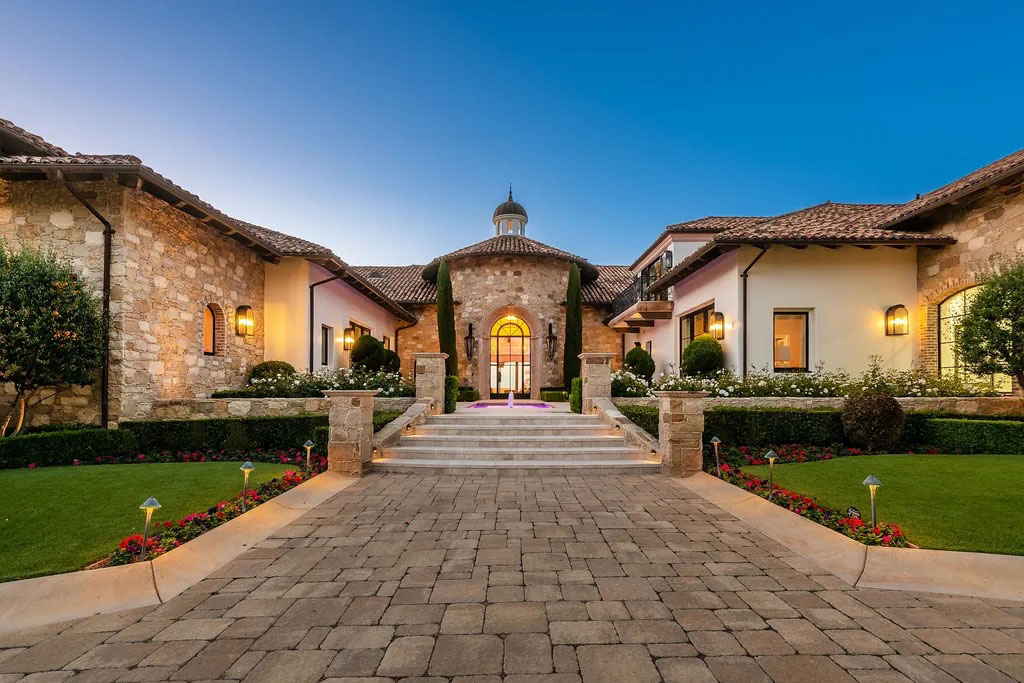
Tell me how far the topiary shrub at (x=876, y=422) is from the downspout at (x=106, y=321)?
531 inches

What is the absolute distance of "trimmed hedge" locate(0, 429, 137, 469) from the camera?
673 cm

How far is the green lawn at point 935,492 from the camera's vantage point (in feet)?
12.5

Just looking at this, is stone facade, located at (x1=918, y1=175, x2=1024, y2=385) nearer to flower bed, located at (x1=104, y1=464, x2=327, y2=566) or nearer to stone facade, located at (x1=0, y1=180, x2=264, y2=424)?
flower bed, located at (x1=104, y1=464, x2=327, y2=566)

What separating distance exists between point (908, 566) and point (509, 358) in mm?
15821

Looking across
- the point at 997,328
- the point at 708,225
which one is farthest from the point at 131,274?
the point at 997,328

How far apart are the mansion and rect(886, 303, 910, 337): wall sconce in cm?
3

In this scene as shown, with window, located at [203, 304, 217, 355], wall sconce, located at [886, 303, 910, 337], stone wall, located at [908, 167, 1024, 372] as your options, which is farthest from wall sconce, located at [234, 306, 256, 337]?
Result: stone wall, located at [908, 167, 1024, 372]

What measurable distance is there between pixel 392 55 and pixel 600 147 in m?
16.6

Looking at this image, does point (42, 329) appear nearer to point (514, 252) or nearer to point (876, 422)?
point (514, 252)

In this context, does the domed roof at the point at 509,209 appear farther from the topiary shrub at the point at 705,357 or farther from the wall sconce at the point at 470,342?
the topiary shrub at the point at 705,357

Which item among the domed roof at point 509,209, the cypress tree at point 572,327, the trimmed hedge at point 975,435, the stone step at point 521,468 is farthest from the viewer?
the domed roof at point 509,209

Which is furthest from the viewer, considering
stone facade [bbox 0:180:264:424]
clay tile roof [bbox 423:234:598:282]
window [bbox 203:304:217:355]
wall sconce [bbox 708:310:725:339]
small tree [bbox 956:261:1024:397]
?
clay tile roof [bbox 423:234:598:282]

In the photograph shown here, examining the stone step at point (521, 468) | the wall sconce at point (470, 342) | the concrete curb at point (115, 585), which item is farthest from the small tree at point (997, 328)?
the wall sconce at point (470, 342)

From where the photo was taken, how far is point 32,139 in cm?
870
